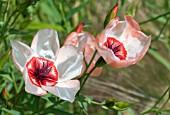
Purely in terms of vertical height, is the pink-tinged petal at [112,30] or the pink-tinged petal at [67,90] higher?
the pink-tinged petal at [112,30]

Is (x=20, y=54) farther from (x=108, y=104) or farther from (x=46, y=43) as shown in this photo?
(x=108, y=104)

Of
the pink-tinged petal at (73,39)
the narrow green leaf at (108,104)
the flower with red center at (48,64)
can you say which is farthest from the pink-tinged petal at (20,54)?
the narrow green leaf at (108,104)

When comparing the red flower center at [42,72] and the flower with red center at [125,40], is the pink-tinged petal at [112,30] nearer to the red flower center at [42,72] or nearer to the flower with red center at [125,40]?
the flower with red center at [125,40]

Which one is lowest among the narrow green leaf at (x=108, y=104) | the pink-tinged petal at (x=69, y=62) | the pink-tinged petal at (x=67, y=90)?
the narrow green leaf at (x=108, y=104)

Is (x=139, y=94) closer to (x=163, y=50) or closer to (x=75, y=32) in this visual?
(x=163, y=50)

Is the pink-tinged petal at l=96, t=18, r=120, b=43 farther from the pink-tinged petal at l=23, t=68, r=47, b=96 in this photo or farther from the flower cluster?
the pink-tinged petal at l=23, t=68, r=47, b=96

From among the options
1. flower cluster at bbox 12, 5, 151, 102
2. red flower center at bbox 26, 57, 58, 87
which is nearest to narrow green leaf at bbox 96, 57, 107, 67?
flower cluster at bbox 12, 5, 151, 102

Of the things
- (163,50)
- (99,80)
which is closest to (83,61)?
(99,80)
